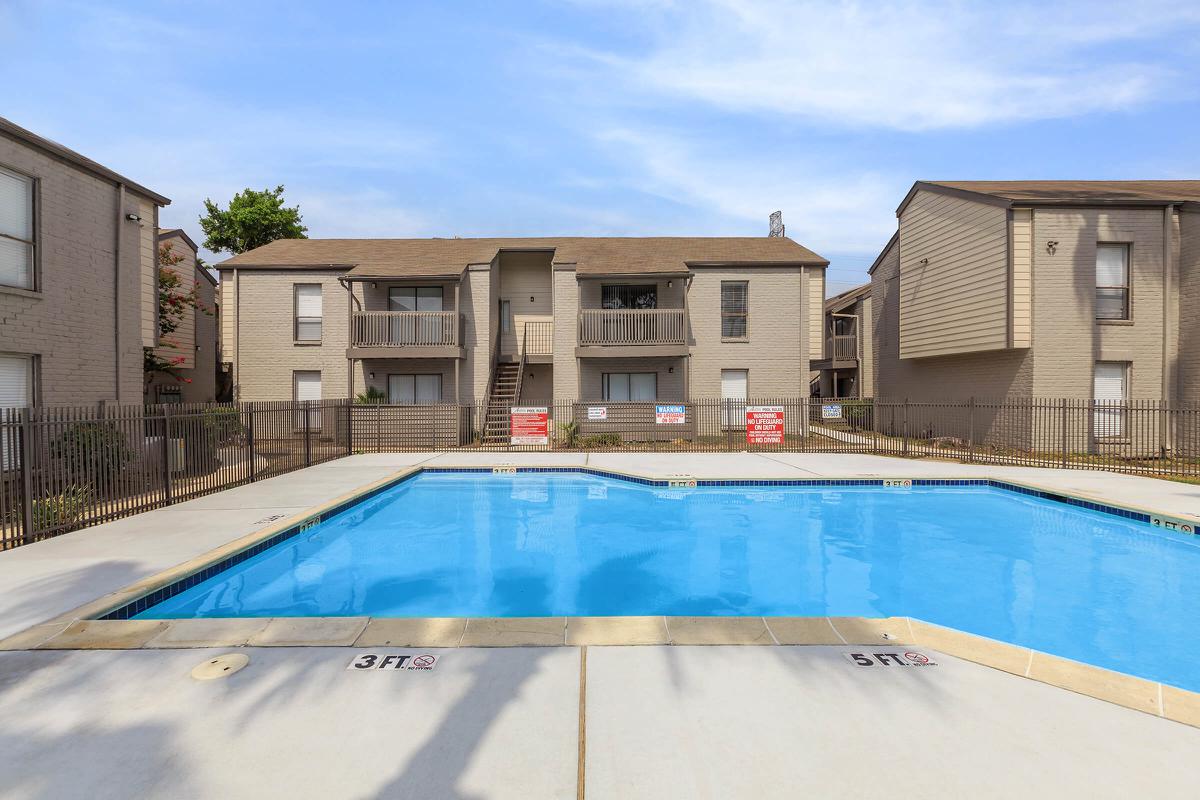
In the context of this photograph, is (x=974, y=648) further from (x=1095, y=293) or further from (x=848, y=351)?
(x=848, y=351)

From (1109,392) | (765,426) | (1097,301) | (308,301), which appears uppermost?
(308,301)

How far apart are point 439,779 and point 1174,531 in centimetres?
1106

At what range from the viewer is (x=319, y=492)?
32.7 feet

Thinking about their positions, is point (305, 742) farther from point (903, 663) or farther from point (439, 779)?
point (903, 663)

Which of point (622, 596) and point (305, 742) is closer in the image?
point (305, 742)

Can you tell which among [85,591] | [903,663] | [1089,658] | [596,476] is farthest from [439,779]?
[596,476]

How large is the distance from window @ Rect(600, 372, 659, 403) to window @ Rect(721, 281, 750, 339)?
341cm

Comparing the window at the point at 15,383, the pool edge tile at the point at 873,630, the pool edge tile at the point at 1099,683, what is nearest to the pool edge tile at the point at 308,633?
the pool edge tile at the point at 873,630

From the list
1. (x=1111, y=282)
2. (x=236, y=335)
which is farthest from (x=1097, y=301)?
(x=236, y=335)

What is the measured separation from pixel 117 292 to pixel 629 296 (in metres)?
15.0

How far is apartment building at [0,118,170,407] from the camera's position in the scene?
8.62 metres

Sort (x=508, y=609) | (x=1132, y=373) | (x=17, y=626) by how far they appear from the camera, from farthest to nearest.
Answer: (x=1132, y=373) < (x=508, y=609) < (x=17, y=626)

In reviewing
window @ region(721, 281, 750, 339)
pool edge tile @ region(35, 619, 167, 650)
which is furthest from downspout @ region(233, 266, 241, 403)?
window @ region(721, 281, 750, 339)

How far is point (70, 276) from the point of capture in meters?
9.47
